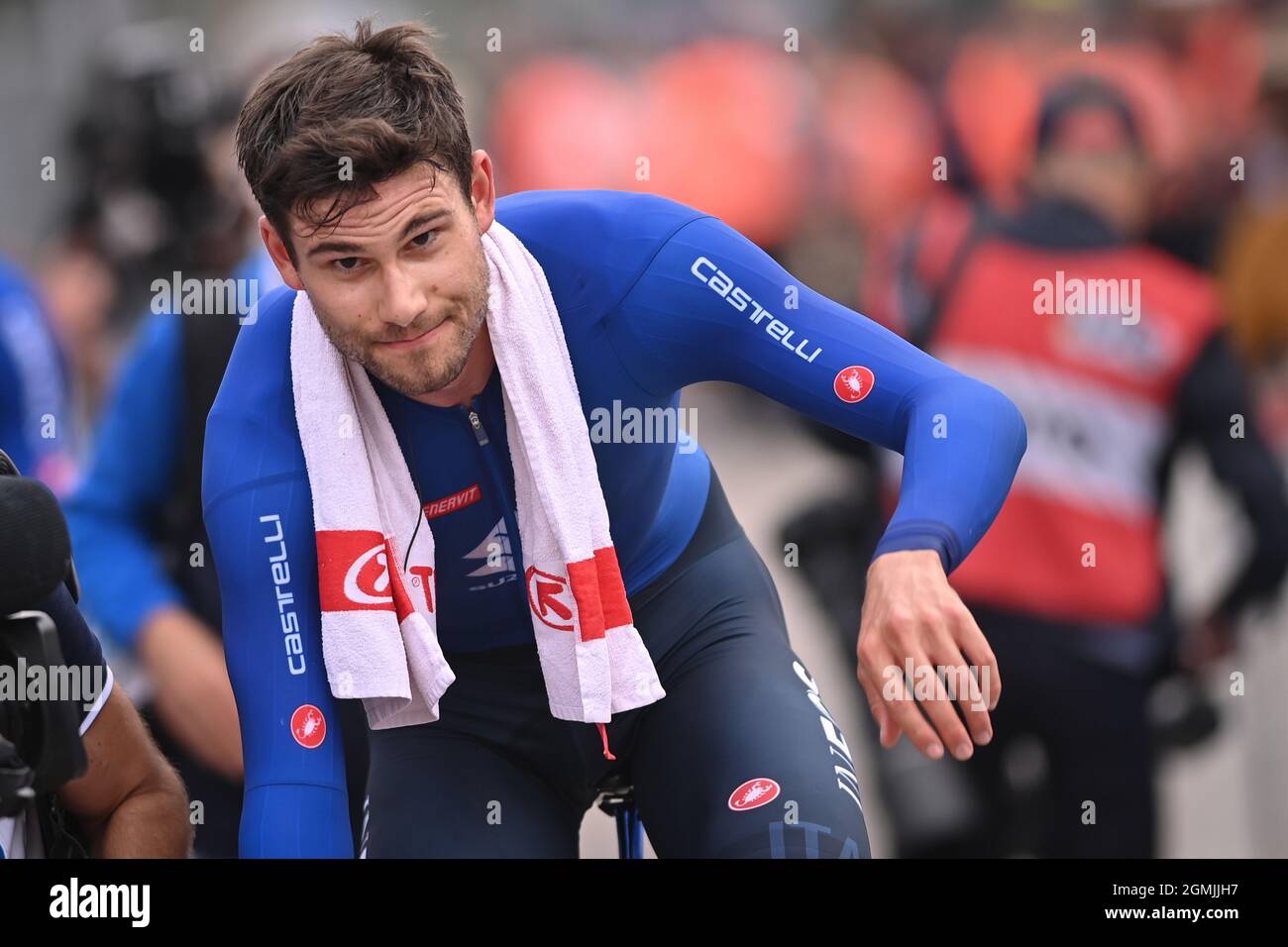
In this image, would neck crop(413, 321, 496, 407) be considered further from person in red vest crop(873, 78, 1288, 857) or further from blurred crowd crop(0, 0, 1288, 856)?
person in red vest crop(873, 78, 1288, 857)

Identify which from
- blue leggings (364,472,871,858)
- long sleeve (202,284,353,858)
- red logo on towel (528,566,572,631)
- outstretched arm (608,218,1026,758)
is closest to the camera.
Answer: outstretched arm (608,218,1026,758)

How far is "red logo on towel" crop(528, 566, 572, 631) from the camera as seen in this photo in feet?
11.7

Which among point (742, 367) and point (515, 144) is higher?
point (515, 144)

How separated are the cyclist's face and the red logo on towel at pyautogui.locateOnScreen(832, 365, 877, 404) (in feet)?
1.93

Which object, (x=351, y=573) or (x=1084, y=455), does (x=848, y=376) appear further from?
(x=1084, y=455)

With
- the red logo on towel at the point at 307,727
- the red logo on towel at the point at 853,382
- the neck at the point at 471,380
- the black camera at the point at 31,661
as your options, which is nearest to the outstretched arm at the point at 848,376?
the red logo on towel at the point at 853,382

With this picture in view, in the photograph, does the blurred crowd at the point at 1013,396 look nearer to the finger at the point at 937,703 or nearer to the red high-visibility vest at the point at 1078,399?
the red high-visibility vest at the point at 1078,399

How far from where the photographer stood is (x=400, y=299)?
3.31m

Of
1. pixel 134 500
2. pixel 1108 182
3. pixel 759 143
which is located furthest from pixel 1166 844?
pixel 759 143

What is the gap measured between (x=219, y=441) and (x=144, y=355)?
1.76m

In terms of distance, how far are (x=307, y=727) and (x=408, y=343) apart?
→ 0.62 meters

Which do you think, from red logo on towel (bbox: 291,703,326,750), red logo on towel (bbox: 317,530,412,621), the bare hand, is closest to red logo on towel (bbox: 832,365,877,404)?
the bare hand

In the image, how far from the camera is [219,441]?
3.44 m
